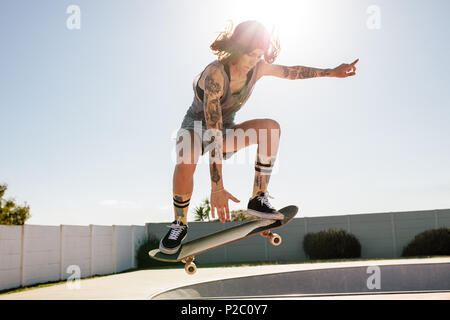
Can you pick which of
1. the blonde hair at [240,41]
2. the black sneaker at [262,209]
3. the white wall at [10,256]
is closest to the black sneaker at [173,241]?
the black sneaker at [262,209]

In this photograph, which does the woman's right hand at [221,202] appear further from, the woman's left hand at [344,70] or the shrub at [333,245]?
the shrub at [333,245]

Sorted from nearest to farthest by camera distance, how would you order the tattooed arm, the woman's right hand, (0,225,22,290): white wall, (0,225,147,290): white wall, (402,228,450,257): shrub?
the woman's right hand → the tattooed arm → (0,225,22,290): white wall → (0,225,147,290): white wall → (402,228,450,257): shrub

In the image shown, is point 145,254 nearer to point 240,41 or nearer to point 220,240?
point 220,240

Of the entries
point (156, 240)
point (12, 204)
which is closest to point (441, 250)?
point (156, 240)

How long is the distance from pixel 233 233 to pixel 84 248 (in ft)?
52.2

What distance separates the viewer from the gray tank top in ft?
14.6

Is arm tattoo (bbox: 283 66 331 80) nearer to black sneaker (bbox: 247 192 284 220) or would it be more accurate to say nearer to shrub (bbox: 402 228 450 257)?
black sneaker (bbox: 247 192 284 220)

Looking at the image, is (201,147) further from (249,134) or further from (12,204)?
(12,204)

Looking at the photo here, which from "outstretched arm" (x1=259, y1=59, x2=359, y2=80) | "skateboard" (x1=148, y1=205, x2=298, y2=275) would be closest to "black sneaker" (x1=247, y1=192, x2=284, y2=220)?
"skateboard" (x1=148, y1=205, x2=298, y2=275)

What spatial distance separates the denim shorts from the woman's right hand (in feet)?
2.18

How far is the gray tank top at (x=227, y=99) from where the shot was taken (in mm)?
4438

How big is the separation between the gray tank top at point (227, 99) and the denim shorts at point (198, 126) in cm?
3
